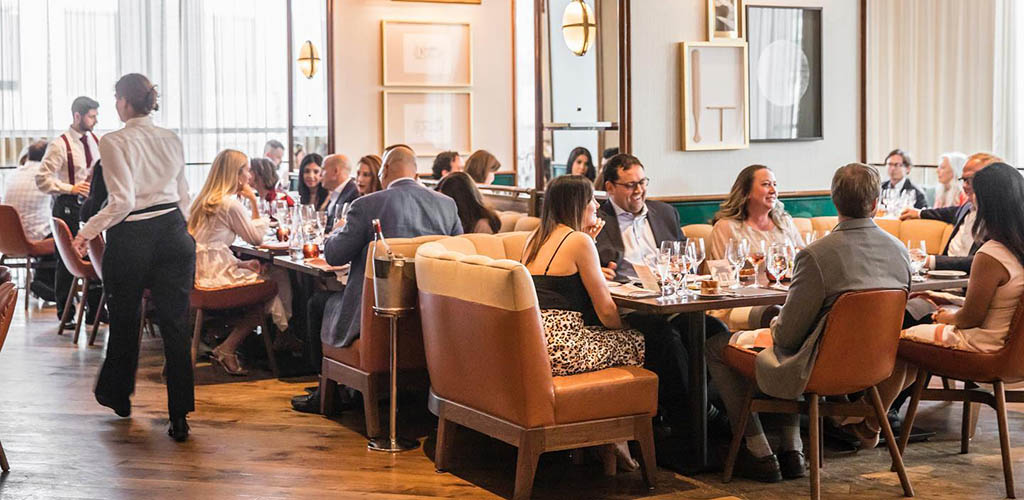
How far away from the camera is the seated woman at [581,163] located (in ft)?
24.6

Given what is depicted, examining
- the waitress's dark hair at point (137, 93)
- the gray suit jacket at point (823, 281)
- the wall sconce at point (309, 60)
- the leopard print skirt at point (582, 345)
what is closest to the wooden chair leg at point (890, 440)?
the gray suit jacket at point (823, 281)

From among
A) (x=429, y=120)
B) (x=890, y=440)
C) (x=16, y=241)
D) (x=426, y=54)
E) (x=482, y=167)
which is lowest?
(x=890, y=440)

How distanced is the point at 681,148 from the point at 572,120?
Answer: 3.05ft

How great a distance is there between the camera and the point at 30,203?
33.8 ft

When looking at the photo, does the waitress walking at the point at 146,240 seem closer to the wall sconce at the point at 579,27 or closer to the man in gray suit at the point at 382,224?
the man in gray suit at the point at 382,224

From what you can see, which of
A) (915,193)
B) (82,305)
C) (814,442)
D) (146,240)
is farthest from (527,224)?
(82,305)

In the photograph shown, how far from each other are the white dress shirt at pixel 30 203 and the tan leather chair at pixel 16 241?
0.44 ft

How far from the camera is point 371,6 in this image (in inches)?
429

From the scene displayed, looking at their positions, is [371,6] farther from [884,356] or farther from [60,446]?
[884,356]

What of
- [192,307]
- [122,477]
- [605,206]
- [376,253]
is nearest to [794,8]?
[605,206]

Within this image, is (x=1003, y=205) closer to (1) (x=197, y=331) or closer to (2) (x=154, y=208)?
(2) (x=154, y=208)

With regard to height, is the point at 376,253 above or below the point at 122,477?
above

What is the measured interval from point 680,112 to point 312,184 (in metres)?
3.29

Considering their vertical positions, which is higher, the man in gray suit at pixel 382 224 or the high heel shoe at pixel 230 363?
the man in gray suit at pixel 382 224
